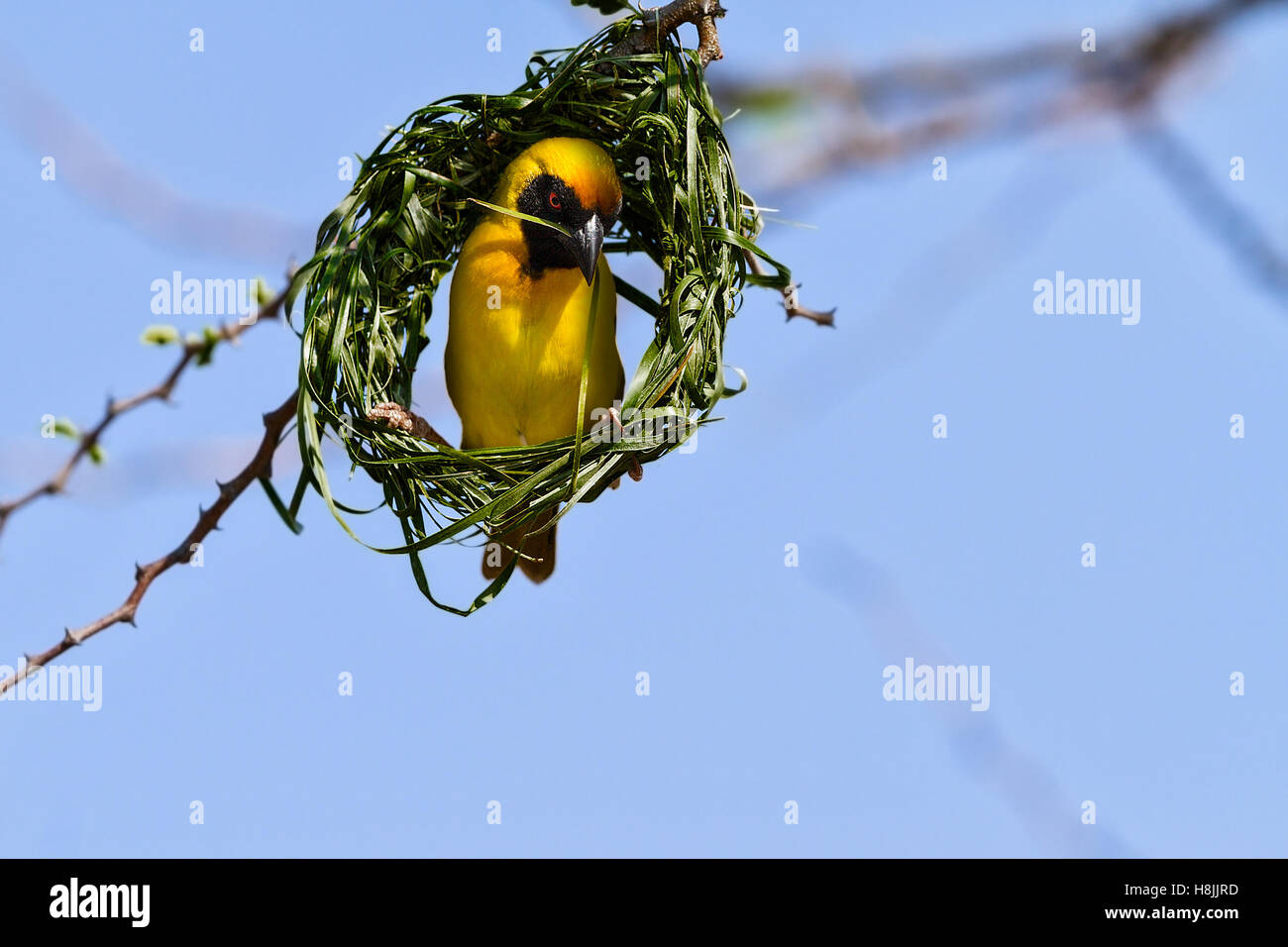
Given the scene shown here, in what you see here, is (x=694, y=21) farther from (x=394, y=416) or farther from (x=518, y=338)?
(x=394, y=416)

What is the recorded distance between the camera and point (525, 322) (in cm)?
316

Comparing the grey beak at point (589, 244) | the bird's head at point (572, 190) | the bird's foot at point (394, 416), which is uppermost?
the bird's head at point (572, 190)

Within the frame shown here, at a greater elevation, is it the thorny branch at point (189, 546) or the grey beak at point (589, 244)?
the grey beak at point (589, 244)

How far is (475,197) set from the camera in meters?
3.16

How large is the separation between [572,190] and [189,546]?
1.18 m

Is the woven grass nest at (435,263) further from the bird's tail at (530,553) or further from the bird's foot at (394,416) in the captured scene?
the bird's tail at (530,553)

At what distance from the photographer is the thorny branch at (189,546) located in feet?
8.54

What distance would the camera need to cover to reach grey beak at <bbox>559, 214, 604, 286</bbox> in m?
3.00

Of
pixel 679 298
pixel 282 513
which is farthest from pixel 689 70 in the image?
pixel 282 513

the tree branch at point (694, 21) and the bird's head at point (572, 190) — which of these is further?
the bird's head at point (572, 190)

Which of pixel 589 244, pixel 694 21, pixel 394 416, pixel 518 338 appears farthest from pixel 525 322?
pixel 694 21

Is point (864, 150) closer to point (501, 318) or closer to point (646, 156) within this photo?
point (646, 156)

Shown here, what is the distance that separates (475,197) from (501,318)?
31cm

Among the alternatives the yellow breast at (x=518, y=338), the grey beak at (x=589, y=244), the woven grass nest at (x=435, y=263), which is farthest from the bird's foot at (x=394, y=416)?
the grey beak at (x=589, y=244)
